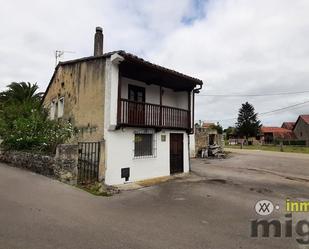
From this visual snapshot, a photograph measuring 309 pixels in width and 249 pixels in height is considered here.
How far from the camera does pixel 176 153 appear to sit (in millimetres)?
14953

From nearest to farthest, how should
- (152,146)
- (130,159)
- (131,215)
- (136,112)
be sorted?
(131,215), (130,159), (136,112), (152,146)

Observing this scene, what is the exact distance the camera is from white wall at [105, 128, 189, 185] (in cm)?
1116

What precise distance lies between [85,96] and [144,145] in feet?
12.2

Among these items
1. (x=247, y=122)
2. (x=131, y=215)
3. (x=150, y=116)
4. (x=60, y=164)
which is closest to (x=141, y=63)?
(x=150, y=116)

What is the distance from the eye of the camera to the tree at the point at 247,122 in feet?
207

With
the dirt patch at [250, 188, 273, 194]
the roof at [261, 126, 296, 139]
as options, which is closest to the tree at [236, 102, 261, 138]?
the roof at [261, 126, 296, 139]

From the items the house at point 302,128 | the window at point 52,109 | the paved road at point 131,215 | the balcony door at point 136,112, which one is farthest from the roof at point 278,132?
the balcony door at point 136,112

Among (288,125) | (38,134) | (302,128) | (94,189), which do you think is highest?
(288,125)

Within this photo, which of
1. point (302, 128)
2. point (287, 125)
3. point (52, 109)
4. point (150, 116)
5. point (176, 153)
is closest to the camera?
point (150, 116)

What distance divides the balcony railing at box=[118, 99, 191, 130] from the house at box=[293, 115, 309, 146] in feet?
185

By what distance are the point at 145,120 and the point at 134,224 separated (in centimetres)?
693

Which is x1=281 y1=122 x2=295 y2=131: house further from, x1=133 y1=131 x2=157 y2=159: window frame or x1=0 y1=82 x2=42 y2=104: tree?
x1=133 y1=131 x2=157 y2=159: window frame

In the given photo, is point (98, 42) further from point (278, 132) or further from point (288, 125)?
point (288, 125)

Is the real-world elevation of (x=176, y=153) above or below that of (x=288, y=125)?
below
